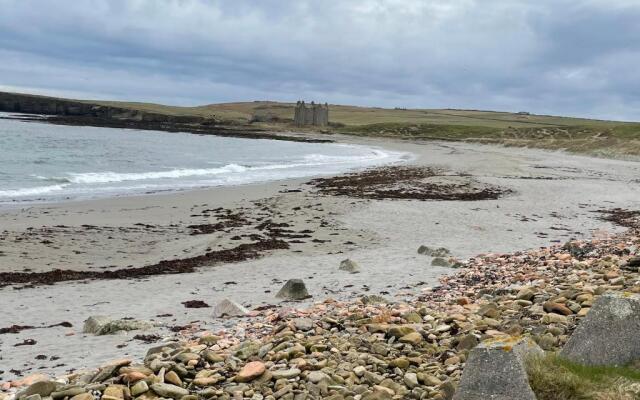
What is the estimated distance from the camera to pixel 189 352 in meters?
6.25

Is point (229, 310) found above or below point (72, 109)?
below

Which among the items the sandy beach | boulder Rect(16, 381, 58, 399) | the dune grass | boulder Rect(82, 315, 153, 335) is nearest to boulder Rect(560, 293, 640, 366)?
the dune grass

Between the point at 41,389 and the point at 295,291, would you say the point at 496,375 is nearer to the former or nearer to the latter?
the point at 41,389

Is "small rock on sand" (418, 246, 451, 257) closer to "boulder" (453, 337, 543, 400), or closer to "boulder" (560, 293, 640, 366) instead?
"boulder" (560, 293, 640, 366)

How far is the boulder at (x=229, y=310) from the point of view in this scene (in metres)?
9.20

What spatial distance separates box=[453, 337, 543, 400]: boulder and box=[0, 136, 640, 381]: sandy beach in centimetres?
479

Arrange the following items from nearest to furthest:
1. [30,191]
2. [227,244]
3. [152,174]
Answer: [227,244]
[30,191]
[152,174]

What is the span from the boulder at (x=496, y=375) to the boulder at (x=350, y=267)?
7910 mm

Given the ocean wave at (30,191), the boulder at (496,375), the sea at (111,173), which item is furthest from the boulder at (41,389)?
the ocean wave at (30,191)

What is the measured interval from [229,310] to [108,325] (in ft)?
6.23

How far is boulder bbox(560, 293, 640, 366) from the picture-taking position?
4930 mm

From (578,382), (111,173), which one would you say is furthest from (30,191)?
(578,382)

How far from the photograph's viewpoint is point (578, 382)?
447 cm

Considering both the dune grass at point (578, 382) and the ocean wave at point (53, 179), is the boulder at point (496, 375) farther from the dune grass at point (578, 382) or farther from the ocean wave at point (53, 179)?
the ocean wave at point (53, 179)
